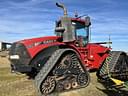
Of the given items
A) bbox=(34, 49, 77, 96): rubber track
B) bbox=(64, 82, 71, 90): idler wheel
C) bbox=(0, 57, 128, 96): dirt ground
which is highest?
bbox=(34, 49, 77, 96): rubber track

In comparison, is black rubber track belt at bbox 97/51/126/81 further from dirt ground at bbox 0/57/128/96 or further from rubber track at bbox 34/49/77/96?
rubber track at bbox 34/49/77/96

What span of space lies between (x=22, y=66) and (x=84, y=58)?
2917 millimetres

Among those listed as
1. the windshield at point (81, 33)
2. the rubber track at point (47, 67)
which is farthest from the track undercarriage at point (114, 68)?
the rubber track at point (47, 67)

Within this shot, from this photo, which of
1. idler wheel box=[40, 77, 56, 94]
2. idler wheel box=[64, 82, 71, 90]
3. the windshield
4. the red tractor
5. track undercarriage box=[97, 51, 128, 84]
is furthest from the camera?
the windshield

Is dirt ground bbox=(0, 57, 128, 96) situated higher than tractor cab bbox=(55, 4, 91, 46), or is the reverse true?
tractor cab bbox=(55, 4, 91, 46)

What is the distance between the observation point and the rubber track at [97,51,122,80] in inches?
546

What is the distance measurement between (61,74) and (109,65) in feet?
9.05

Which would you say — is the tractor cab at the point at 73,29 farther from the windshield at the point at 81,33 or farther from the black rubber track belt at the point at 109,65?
the black rubber track belt at the point at 109,65

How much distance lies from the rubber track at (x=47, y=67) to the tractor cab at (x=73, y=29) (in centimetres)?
103

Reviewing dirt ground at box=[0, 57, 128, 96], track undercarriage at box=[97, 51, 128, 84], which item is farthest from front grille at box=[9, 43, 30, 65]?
track undercarriage at box=[97, 51, 128, 84]

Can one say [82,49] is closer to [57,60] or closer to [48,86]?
[57,60]

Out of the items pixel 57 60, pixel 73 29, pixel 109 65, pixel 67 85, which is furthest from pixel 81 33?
pixel 67 85

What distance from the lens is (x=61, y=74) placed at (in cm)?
1220

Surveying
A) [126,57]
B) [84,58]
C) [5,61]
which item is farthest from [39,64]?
[5,61]
